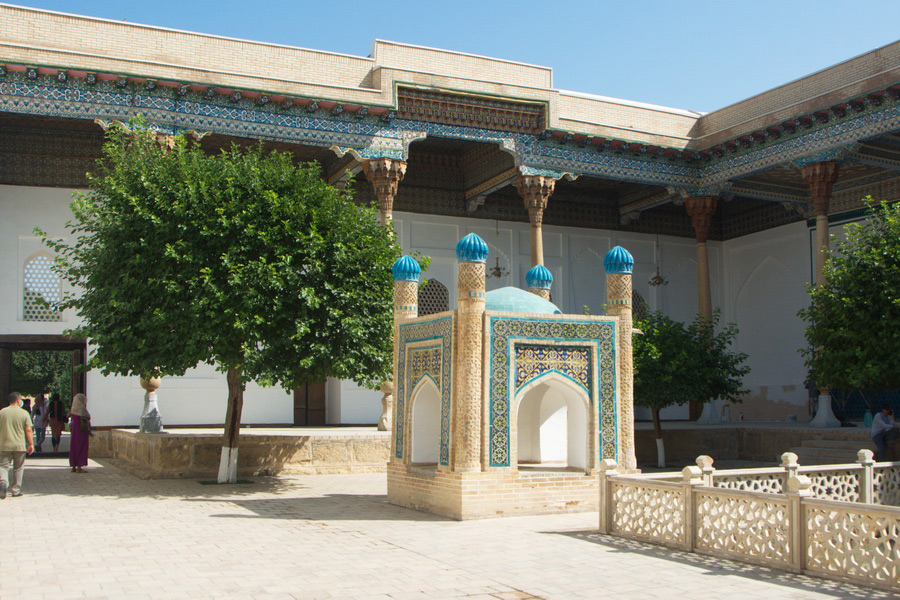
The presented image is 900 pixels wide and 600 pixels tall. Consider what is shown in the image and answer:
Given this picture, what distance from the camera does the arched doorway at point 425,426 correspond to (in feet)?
34.4

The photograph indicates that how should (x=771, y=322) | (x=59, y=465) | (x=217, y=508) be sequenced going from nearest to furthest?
(x=217, y=508) < (x=59, y=465) < (x=771, y=322)

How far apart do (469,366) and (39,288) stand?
11130mm

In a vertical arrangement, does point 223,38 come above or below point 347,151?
above

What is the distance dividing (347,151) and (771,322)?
11847 mm

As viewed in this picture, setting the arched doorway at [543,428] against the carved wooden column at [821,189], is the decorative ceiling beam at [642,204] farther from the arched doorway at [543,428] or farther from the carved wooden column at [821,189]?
the arched doorway at [543,428]

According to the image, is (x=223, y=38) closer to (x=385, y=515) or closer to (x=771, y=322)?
(x=385, y=515)

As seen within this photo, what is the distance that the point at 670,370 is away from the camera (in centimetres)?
1661

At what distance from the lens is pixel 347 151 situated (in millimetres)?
16750

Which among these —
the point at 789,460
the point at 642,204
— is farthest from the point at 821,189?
the point at 789,460

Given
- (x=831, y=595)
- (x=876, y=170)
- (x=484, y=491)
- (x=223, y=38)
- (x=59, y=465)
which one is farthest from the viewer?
(x=876, y=170)

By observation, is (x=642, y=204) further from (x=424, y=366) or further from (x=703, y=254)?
(x=424, y=366)

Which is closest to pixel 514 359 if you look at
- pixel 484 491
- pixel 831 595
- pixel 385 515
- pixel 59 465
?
pixel 484 491

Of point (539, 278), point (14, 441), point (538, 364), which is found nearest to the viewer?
point (538, 364)

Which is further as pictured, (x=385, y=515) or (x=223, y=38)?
(x=223, y=38)
